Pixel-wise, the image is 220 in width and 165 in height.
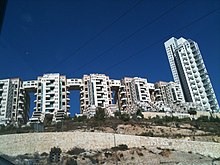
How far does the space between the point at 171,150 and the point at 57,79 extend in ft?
56.7

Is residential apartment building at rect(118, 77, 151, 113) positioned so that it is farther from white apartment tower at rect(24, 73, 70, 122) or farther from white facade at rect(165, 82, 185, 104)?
white apartment tower at rect(24, 73, 70, 122)

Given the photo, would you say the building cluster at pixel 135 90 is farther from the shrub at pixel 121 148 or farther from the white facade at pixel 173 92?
the shrub at pixel 121 148

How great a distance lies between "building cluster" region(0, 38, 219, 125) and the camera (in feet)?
74.2

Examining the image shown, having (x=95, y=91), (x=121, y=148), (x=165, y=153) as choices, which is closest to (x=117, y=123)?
(x=121, y=148)

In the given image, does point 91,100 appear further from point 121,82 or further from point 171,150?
point 171,150

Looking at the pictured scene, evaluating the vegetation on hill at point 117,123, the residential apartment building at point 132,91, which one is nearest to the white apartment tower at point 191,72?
the residential apartment building at point 132,91

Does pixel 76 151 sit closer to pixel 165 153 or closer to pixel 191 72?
pixel 165 153

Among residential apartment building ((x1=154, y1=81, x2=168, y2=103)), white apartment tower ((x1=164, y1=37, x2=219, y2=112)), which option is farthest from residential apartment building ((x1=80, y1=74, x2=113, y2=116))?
white apartment tower ((x1=164, y1=37, x2=219, y2=112))

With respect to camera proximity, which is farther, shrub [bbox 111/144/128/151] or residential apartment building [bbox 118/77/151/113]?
residential apartment building [bbox 118/77/151/113]

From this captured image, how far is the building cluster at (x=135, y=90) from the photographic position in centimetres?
2261

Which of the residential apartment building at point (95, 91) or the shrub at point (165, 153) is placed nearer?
the shrub at point (165, 153)

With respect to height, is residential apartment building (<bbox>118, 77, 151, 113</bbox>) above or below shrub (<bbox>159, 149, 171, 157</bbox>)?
above

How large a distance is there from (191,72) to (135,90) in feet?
27.3

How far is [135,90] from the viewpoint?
26.2 metres
